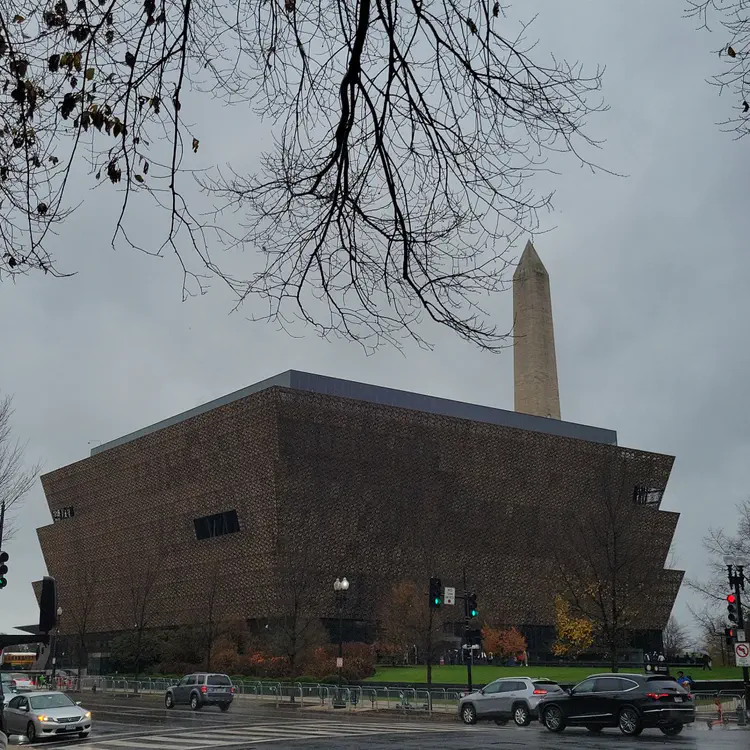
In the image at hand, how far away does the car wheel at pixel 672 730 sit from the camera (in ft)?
84.7

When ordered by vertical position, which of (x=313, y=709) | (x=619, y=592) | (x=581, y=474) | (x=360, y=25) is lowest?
(x=313, y=709)

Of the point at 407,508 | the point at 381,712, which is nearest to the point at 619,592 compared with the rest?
the point at 381,712

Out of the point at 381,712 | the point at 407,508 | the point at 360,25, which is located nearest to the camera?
the point at 360,25

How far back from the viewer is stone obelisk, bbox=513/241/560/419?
93.1 metres

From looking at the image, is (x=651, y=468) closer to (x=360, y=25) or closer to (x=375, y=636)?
(x=375, y=636)

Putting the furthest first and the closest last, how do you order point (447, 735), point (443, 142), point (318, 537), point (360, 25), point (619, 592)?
point (318, 537) < point (619, 592) < point (447, 735) < point (443, 142) < point (360, 25)

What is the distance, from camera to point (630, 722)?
2616cm

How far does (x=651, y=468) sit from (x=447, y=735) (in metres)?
76.4

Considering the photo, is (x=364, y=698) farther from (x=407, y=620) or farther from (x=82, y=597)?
(x=82, y=597)

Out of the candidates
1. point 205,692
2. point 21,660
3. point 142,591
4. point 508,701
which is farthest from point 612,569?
point 21,660

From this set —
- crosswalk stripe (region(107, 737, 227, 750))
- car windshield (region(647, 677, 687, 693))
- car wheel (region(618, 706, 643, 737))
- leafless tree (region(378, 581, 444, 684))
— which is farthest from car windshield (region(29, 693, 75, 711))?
leafless tree (region(378, 581, 444, 684))

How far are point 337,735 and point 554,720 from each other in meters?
6.43

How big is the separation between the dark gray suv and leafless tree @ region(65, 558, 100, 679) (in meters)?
51.6

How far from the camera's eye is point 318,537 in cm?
7525
